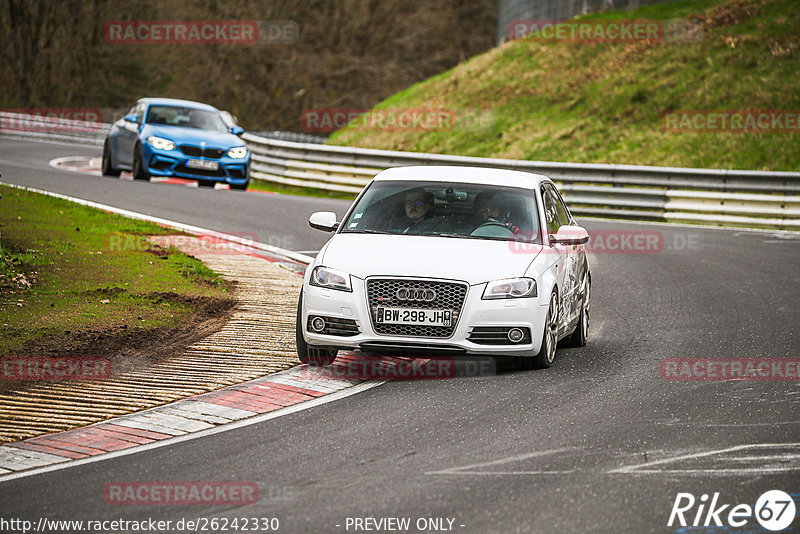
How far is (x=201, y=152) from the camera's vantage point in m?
23.3

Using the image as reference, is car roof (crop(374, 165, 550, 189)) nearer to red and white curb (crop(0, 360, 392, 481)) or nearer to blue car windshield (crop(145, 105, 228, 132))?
red and white curb (crop(0, 360, 392, 481))

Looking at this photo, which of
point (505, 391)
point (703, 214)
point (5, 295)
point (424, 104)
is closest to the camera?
point (505, 391)

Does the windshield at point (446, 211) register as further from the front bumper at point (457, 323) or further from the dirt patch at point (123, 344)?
the dirt patch at point (123, 344)

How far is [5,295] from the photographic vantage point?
11.1 meters

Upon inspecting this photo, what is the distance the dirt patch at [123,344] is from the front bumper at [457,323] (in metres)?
1.50

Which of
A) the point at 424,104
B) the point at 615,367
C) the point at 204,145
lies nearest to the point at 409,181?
the point at 615,367

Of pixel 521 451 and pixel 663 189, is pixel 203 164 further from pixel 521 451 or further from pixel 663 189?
pixel 521 451

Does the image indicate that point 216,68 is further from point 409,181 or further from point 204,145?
point 409,181

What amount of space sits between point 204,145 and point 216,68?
3293cm

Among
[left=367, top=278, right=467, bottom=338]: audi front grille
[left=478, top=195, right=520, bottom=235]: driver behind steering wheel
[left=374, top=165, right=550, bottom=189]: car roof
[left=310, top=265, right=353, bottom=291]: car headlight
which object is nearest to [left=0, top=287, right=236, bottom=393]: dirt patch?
[left=310, top=265, right=353, bottom=291]: car headlight

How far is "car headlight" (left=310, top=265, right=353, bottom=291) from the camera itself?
908cm

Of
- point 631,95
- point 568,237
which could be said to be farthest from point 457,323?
point 631,95

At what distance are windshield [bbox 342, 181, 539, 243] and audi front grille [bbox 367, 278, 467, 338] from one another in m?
0.92

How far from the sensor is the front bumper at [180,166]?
910 inches
